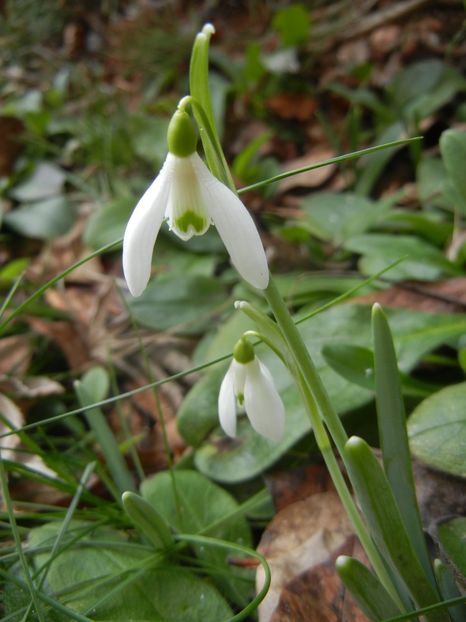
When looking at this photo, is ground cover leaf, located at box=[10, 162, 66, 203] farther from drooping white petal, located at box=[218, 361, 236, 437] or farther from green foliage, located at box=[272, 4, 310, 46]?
drooping white petal, located at box=[218, 361, 236, 437]

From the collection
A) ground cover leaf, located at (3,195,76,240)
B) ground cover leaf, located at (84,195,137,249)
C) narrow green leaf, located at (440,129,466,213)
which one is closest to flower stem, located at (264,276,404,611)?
narrow green leaf, located at (440,129,466,213)

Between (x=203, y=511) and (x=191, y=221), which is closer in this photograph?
(x=191, y=221)

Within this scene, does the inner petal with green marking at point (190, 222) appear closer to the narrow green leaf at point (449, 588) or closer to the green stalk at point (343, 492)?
the green stalk at point (343, 492)

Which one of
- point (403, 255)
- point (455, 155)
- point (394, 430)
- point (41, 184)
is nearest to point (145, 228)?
point (394, 430)

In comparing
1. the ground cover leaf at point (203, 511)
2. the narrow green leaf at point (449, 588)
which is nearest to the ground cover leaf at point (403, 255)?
the ground cover leaf at point (203, 511)

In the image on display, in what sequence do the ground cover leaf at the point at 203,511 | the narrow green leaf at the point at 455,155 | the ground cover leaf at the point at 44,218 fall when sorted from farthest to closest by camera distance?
the ground cover leaf at the point at 44,218
the narrow green leaf at the point at 455,155
the ground cover leaf at the point at 203,511

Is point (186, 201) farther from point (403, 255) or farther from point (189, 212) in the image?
point (403, 255)
